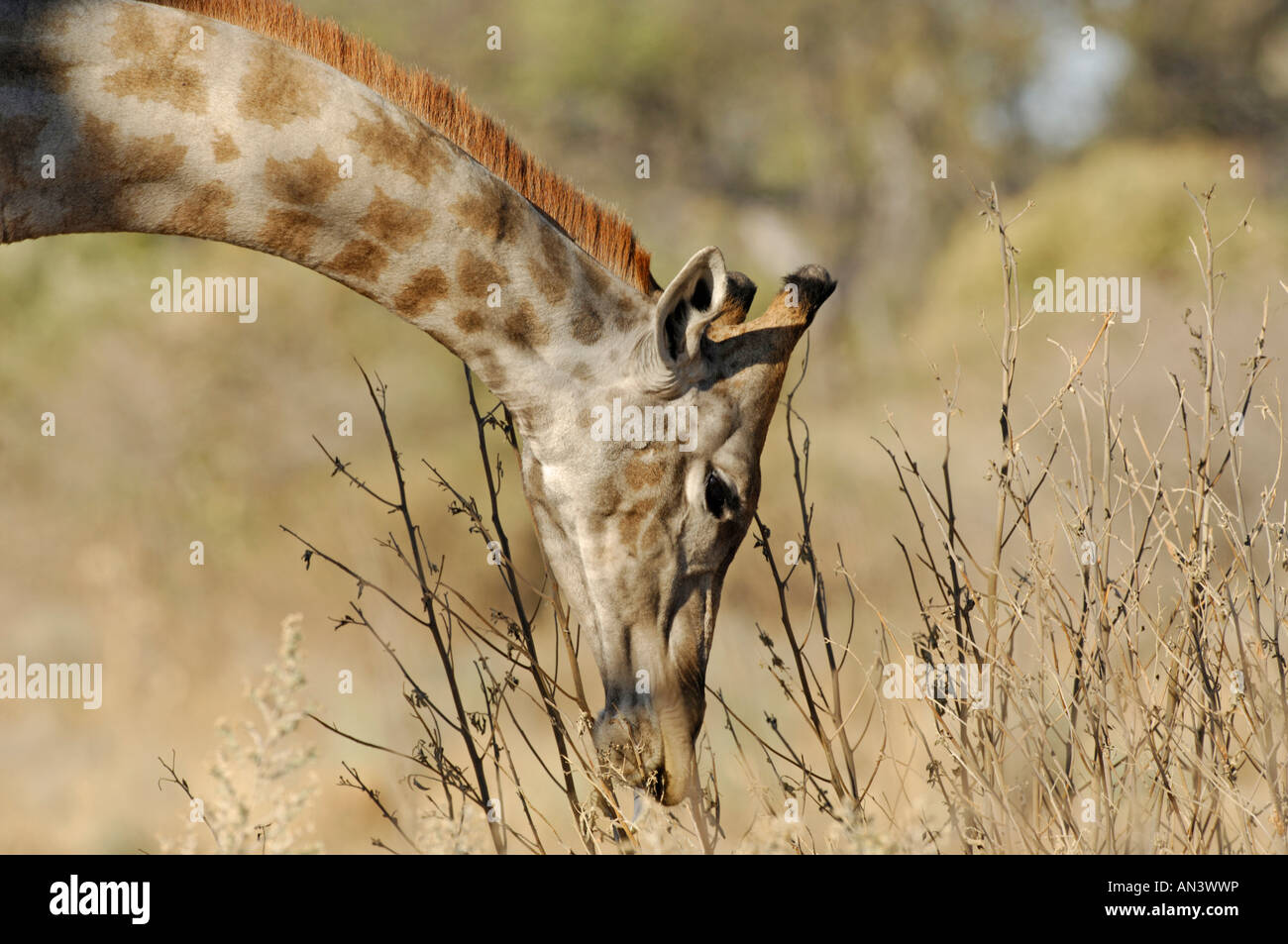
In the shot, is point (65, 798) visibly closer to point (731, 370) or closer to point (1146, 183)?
point (731, 370)

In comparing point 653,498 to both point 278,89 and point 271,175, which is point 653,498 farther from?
point 278,89

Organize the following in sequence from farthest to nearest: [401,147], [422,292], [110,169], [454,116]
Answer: [454,116], [422,292], [401,147], [110,169]

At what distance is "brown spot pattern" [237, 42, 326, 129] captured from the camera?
3.45m

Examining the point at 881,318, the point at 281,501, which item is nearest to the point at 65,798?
the point at 281,501

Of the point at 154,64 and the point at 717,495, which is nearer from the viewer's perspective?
the point at 154,64

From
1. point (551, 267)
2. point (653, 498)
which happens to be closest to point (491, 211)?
point (551, 267)

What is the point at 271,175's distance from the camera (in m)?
3.47

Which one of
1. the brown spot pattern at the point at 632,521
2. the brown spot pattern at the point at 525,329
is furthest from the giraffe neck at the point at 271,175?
the brown spot pattern at the point at 632,521

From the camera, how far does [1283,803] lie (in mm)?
3350

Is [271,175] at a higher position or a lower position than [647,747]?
higher

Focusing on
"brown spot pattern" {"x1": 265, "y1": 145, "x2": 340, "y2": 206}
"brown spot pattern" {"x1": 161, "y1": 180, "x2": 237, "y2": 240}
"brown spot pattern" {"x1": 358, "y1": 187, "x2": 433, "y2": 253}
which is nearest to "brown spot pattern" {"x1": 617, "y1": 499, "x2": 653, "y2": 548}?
"brown spot pattern" {"x1": 358, "y1": 187, "x2": 433, "y2": 253}

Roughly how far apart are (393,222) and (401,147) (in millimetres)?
211

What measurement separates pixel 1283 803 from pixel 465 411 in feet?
45.2

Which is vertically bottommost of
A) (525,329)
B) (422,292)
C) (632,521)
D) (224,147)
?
(632,521)
